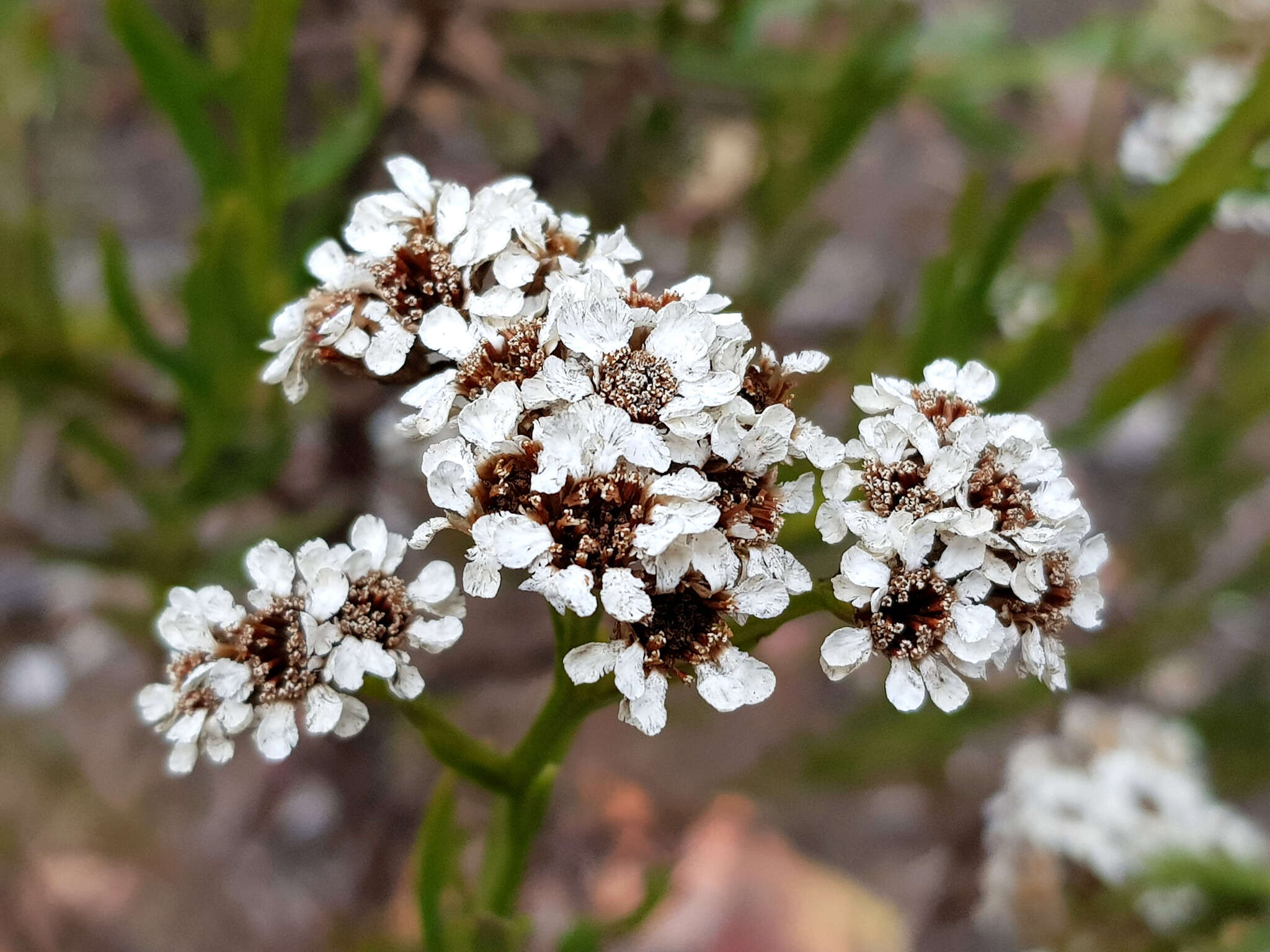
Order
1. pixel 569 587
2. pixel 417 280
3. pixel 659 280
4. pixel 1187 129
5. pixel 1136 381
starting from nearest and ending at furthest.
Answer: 1. pixel 569 587
2. pixel 417 280
3. pixel 1136 381
4. pixel 1187 129
5. pixel 659 280

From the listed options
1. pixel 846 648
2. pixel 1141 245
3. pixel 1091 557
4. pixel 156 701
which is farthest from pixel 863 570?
pixel 1141 245

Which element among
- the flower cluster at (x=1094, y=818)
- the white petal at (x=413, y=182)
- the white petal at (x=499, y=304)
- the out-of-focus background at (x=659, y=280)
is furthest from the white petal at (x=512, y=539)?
the flower cluster at (x=1094, y=818)

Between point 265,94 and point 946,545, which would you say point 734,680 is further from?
point 265,94

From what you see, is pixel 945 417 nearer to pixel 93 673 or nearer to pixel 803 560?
pixel 803 560

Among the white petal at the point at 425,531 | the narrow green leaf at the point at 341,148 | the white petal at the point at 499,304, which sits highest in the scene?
the narrow green leaf at the point at 341,148

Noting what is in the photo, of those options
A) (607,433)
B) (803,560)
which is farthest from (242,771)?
(607,433)

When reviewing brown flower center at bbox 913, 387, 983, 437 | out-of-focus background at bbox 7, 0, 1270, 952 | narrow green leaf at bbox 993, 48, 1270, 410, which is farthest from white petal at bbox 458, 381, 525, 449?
narrow green leaf at bbox 993, 48, 1270, 410

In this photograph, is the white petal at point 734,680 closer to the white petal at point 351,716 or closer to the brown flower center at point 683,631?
the brown flower center at point 683,631

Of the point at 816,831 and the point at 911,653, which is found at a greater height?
the point at 816,831
